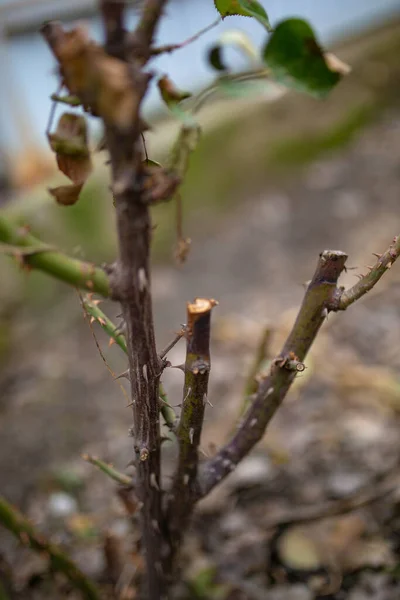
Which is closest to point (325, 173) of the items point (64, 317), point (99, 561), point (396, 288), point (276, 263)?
point (276, 263)

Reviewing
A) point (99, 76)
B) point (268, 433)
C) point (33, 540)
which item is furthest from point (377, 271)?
point (268, 433)

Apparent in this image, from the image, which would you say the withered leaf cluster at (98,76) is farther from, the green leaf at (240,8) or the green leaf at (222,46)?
the green leaf at (222,46)

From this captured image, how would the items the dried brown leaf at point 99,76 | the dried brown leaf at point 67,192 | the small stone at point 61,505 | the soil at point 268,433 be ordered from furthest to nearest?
the small stone at point 61,505 < the soil at point 268,433 < the dried brown leaf at point 67,192 < the dried brown leaf at point 99,76

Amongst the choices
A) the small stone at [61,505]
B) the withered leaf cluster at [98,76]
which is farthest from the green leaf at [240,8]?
the small stone at [61,505]

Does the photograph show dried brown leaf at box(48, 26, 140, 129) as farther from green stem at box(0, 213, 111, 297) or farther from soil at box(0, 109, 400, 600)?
soil at box(0, 109, 400, 600)

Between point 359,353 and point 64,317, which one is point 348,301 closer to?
point 359,353

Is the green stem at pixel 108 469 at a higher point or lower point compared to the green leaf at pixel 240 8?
lower

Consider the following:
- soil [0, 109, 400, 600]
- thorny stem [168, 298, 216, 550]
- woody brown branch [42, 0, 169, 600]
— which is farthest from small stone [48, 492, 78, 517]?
woody brown branch [42, 0, 169, 600]
